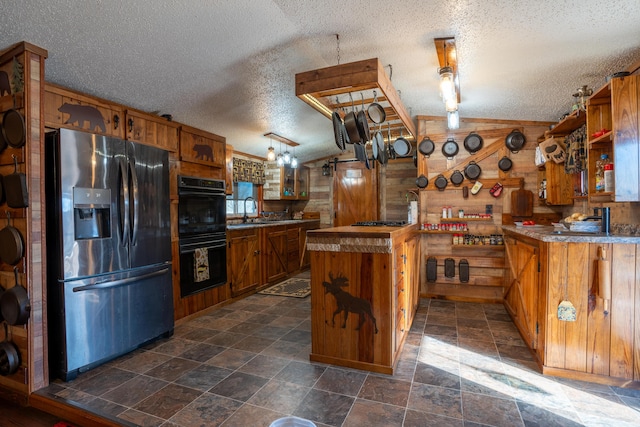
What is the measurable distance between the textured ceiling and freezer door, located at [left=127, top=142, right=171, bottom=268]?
0.57 metres

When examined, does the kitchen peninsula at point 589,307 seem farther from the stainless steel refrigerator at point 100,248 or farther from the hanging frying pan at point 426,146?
the stainless steel refrigerator at point 100,248

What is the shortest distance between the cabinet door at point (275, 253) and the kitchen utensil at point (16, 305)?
294 centimetres

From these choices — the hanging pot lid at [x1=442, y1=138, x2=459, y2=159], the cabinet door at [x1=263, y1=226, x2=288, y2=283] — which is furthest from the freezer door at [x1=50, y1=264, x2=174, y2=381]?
the hanging pot lid at [x1=442, y1=138, x2=459, y2=159]

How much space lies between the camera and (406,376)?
2.32 m

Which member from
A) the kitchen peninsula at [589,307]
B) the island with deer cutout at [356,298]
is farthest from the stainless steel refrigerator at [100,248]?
the kitchen peninsula at [589,307]

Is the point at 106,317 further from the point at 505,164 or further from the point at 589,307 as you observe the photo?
the point at 505,164

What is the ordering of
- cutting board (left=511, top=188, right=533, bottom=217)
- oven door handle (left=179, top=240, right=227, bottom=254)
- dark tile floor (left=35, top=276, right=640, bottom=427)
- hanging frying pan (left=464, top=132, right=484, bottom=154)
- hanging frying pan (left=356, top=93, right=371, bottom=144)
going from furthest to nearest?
hanging frying pan (left=464, top=132, right=484, bottom=154) → cutting board (left=511, top=188, right=533, bottom=217) → oven door handle (left=179, top=240, right=227, bottom=254) → hanging frying pan (left=356, top=93, right=371, bottom=144) → dark tile floor (left=35, top=276, right=640, bottom=427)

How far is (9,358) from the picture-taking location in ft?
7.02

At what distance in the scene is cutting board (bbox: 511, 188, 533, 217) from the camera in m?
3.96

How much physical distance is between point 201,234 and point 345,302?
1.97 metres

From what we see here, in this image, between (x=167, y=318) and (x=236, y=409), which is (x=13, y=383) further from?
(x=236, y=409)

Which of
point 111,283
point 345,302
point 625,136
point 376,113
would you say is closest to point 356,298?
point 345,302

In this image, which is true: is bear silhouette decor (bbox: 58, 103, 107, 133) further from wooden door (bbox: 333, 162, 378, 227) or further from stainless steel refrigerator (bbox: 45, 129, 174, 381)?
wooden door (bbox: 333, 162, 378, 227)

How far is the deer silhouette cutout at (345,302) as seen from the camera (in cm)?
240
